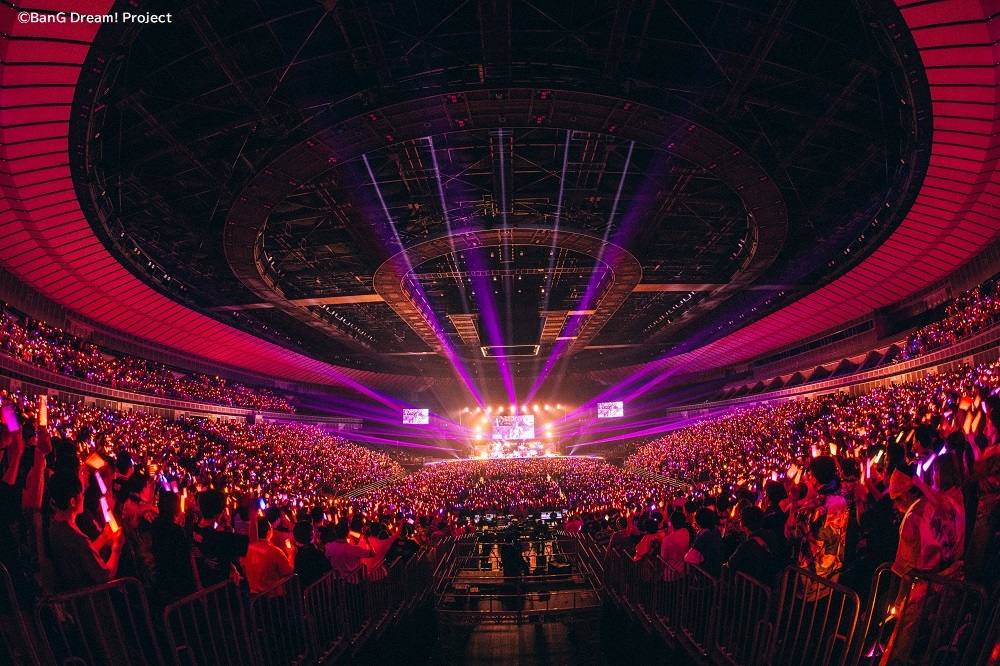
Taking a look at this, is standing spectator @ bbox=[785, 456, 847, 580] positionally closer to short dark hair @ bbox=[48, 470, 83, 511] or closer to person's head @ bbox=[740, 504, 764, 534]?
person's head @ bbox=[740, 504, 764, 534]

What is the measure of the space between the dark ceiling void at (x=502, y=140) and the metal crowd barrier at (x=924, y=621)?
8.05 m

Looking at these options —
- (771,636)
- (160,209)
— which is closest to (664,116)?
(771,636)

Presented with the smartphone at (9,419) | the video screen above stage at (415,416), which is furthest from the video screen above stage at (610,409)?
the smartphone at (9,419)

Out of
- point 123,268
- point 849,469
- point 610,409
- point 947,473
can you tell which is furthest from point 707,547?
point 610,409

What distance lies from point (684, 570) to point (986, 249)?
17.0 metres

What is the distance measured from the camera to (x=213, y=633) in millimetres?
4035

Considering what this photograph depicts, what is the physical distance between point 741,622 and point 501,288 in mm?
20531

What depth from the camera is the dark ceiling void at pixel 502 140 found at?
9.77 metres

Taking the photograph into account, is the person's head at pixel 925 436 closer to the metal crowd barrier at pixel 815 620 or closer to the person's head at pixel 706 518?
the metal crowd barrier at pixel 815 620

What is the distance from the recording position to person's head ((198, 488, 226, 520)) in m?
4.47

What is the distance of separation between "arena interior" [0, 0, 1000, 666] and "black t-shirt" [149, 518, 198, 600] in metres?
0.02

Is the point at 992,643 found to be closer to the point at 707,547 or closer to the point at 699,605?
the point at 699,605

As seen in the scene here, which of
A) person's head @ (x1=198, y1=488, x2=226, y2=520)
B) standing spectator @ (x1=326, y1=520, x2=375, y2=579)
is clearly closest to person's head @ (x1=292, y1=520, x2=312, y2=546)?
standing spectator @ (x1=326, y1=520, x2=375, y2=579)

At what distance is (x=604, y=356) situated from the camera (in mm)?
42062
